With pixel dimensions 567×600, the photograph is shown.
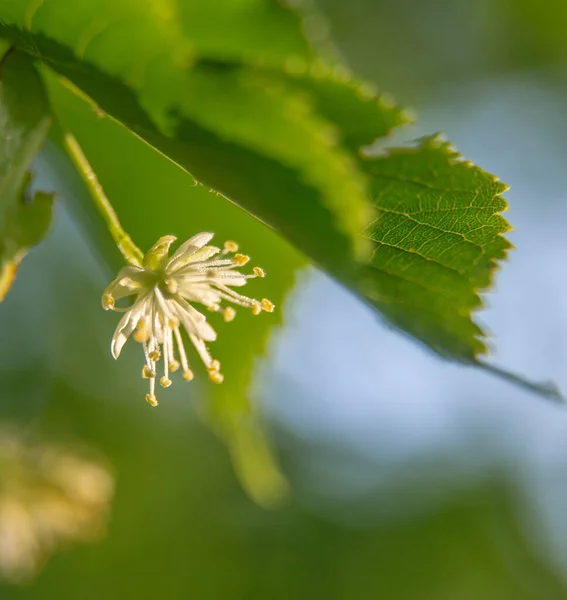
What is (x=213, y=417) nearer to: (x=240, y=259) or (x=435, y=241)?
(x=240, y=259)

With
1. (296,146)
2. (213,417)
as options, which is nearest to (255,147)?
(296,146)

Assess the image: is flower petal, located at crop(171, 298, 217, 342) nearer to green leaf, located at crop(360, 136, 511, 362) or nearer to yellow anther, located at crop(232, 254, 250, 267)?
yellow anther, located at crop(232, 254, 250, 267)

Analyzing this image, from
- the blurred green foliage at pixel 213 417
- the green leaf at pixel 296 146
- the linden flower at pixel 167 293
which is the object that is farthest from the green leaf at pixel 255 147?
the linden flower at pixel 167 293

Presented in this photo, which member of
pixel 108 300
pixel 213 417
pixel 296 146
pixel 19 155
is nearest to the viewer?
pixel 296 146

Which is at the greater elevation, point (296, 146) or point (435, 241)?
point (435, 241)

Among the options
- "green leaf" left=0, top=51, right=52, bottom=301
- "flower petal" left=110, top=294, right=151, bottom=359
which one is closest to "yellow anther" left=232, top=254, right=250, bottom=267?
"flower petal" left=110, top=294, right=151, bottom=359

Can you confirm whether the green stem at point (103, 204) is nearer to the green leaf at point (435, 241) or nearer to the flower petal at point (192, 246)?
the flower petal at point (192, 246)
